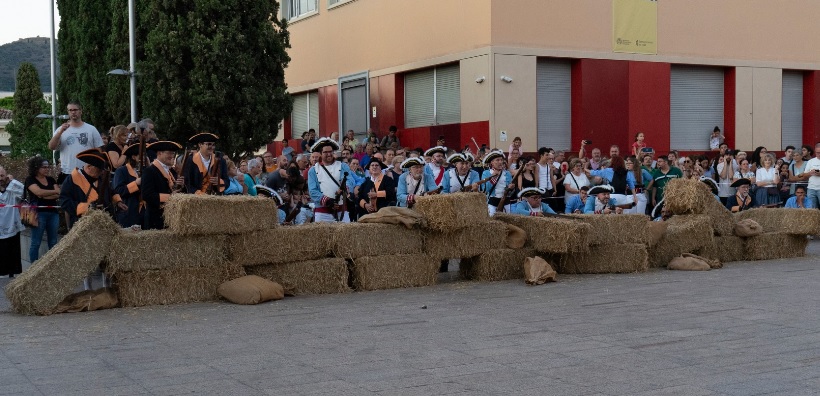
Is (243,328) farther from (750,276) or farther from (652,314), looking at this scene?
(750,276)

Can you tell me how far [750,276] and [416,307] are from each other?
5388 mm

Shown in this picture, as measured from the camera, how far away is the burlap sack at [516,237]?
13656mm

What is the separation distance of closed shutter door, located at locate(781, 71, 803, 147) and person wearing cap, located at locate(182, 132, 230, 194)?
69.6ft

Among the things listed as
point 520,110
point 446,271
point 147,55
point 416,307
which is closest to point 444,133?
point 520,110

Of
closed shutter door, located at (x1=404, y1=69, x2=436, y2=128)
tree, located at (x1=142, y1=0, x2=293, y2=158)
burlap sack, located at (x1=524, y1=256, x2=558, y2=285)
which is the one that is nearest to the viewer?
burlap sack, located at (x1=524, y1=256, x2=558, y2=285)

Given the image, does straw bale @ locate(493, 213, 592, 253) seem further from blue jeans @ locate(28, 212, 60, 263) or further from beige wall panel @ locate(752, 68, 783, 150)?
beige wall panel @ locate(752, 68, 783, 150)

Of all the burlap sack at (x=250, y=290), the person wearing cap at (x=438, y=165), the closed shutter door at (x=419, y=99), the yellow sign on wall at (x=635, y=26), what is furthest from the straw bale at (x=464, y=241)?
→ the yellow sign on wall at (x=635, y=26)

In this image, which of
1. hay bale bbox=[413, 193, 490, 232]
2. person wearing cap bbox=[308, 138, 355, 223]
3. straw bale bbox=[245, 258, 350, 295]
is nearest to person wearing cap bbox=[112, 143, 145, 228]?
straw bale bbox=[245, 258, 350, 295]

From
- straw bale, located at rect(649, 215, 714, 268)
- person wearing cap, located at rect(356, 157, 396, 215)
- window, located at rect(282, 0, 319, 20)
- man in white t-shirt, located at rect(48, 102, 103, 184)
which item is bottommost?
straw bale, located at rect(649, 215, 714, 268)

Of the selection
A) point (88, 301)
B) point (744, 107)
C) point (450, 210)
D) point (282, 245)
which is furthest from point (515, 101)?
point (88, 301)

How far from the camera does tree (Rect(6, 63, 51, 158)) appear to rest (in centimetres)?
5288

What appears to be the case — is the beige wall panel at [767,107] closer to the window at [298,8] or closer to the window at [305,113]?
the window at [305,113]

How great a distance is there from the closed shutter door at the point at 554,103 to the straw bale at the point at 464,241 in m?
11.6

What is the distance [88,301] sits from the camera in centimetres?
1113
